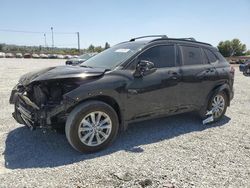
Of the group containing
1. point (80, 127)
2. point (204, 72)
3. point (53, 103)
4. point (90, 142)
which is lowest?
point (90, 142)

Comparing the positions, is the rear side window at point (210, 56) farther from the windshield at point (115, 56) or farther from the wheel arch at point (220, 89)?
the windshield at point (115, 56)

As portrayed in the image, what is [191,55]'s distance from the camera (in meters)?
5.52

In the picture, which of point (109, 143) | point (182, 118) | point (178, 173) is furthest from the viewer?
point (182, 118)

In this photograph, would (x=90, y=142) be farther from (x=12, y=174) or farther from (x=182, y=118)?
(x=182, y=118)

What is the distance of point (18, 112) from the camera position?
4602mm

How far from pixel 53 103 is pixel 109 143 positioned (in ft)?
3.62

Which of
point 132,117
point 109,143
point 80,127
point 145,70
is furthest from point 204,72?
point 80,127

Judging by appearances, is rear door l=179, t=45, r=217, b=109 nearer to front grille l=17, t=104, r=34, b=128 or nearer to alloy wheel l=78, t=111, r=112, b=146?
alloy wheel l=78, t=111, r=112, b=146

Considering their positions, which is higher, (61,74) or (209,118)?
(61,74)

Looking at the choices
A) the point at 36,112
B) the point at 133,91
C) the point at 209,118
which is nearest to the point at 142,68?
the point at 133,91

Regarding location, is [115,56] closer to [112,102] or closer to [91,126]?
[112,102]

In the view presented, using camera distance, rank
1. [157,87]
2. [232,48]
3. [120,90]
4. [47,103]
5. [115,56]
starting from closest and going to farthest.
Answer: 1. [47,103]
2. [120,90]
3. [157,87]
4. [115,56]
5. [232,48]

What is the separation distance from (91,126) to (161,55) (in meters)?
1.96

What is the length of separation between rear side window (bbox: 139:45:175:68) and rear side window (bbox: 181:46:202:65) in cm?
30
